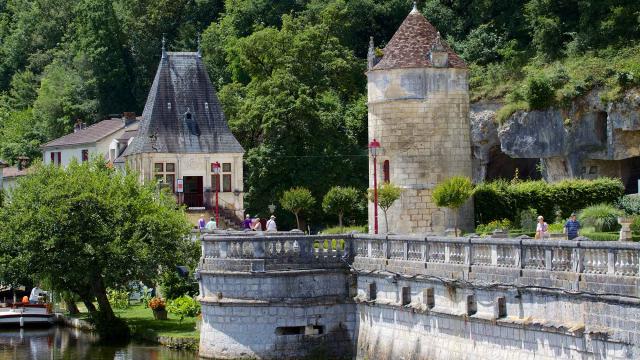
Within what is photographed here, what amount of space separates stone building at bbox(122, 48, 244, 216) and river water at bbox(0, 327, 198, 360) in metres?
16.8

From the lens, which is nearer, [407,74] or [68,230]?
[68,230]

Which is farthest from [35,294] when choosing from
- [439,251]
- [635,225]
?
[439,251]

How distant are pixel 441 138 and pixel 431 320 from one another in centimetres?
1850

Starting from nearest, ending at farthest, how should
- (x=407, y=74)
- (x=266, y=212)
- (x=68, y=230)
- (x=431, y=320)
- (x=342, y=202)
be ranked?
(x=431, y=320) → (x=68, y=230) → (x=407, y=74) → (x=342, y=202) → (x=266, y=212)

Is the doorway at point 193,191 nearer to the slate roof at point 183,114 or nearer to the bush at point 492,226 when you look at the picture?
the slate roof at point 183,114

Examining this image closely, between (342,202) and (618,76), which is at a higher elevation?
(618,76)

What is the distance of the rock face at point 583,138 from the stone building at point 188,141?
41.8ft

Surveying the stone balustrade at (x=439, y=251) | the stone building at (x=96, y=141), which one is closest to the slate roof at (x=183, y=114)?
the stone building at (x=96, y=141)

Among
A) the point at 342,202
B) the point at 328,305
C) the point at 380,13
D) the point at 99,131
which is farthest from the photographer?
the point at 99,131

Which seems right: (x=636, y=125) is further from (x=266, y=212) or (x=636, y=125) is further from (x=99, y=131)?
(x=99, y=131)

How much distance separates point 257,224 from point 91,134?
153ft

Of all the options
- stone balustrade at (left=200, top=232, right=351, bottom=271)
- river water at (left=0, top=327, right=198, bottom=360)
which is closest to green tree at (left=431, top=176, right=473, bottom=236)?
river water at (left=0, top=327, right=198, bottom=360)

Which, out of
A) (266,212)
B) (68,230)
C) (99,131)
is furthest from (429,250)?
(99,131)

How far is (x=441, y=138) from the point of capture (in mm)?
51312
